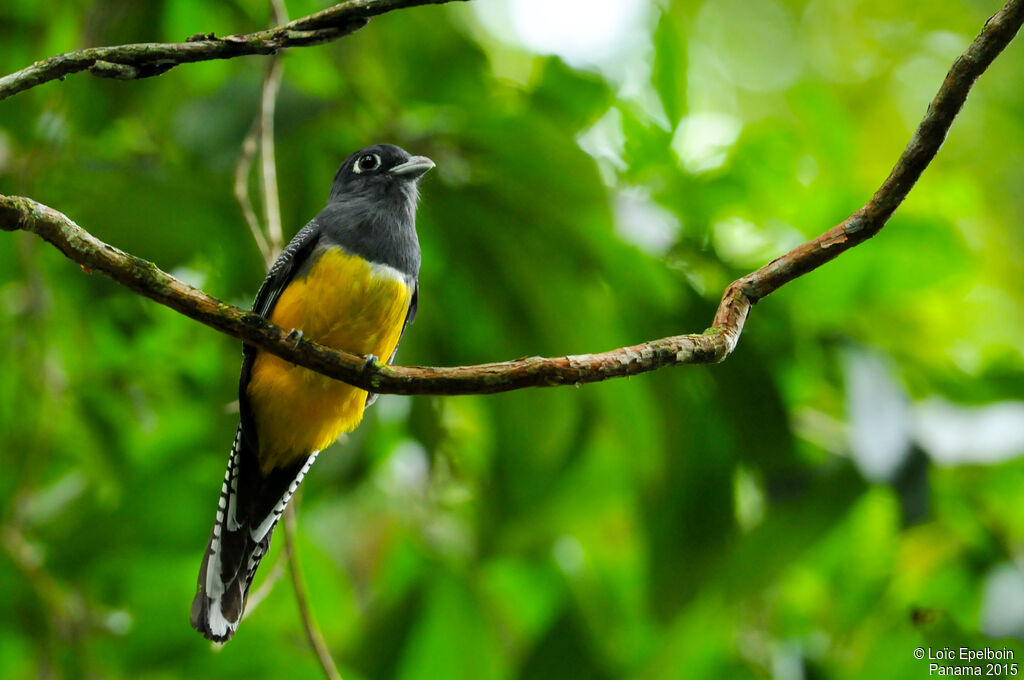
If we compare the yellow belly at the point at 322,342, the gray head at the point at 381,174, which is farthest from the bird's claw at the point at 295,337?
the gray head at the point at 381,174

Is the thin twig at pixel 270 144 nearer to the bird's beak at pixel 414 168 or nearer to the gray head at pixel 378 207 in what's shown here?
the gray head at pixel 378 207

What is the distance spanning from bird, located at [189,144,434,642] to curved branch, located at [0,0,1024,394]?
2.81 ft

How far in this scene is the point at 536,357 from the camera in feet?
5.83

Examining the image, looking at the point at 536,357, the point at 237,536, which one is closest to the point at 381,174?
the point at 237,536

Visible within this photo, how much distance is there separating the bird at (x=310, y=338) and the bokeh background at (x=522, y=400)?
326mm

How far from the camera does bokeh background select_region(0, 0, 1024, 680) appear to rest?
3391mm

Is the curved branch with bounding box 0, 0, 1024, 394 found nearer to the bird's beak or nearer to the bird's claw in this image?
the bird's claw

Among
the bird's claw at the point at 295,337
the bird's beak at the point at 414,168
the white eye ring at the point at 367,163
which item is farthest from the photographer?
the white eye ring at the point at 367,163

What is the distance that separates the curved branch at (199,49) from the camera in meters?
1.66

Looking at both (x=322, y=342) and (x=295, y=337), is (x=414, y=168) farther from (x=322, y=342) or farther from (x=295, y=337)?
(x=295, y=337)

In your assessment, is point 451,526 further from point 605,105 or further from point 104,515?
point 605,105

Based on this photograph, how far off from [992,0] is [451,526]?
727 centimetres

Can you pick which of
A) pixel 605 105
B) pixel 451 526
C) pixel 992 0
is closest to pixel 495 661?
pixel 451 526

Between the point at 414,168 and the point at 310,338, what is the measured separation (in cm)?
71
